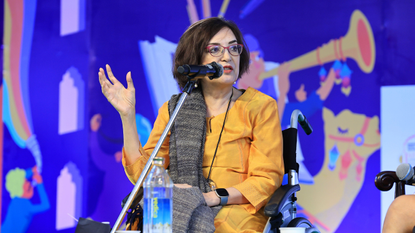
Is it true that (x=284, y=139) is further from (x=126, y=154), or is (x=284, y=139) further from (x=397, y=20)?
(x=397, y=20)

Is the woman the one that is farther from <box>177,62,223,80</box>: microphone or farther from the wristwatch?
<box>177,62,223,80</box>: microphone

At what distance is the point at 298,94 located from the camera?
3148 mm

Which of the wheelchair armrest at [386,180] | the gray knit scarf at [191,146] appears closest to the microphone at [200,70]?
the gray knit scarf at [191,146]

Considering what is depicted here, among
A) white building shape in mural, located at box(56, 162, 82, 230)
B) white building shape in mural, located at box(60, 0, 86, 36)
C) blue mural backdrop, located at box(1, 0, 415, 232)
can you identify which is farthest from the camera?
white building shape in mural, located at box(60, 0, 86, 36)

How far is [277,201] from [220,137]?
421 mm

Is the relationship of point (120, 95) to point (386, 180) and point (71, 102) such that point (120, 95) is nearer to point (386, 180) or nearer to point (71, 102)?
point (386, 180)

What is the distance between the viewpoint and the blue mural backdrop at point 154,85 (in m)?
3.02

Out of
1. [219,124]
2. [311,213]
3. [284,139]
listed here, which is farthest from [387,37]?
[219,124]

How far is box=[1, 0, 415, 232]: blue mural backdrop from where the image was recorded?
3021mm

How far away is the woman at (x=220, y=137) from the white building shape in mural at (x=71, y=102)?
160cm

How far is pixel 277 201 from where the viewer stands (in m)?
1.58

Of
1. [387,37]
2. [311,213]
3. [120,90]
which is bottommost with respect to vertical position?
[311,213]

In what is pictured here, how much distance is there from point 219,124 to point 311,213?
58.2 inches

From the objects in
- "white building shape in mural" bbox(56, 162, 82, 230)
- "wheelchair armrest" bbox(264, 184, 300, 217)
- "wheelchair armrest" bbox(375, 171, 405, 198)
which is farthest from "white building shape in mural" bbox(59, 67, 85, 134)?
"wheelchair armrest" bbox(375, 171, 405, 198)
